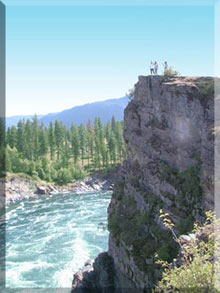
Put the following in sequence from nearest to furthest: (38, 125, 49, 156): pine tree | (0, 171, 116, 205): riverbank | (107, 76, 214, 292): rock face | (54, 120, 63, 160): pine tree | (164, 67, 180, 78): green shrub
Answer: (107, 76, 214, 292): rock face
(164, 67, 180, 78): green shrub
(0, 171, 116, 205): riverbank
(38, 125, 49, 156): pine tree
(54, 120, 63, 160): pine tree

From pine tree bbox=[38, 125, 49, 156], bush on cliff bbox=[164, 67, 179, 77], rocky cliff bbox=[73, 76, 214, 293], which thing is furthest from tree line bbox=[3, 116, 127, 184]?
bush on cliff bbox=[164, 67, 179, 77]

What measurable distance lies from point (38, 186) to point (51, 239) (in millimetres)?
31873

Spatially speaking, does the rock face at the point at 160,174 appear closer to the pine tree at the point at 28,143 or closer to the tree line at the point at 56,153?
the tree line at the point at 56,153

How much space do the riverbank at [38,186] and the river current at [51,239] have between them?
14.7 feet

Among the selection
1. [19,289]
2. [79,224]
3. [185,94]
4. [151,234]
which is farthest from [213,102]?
[79,224]

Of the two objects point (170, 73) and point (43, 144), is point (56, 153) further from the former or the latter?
point (170, 73)

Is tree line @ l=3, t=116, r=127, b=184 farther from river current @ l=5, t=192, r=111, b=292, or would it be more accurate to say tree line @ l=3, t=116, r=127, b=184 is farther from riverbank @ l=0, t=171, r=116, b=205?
river current @ l=5, t=192, r=111, b=292

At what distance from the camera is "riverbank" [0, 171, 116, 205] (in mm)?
58094

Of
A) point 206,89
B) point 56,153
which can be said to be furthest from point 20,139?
point 206,89

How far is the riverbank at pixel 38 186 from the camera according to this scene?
5809cm

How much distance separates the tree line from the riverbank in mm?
2817

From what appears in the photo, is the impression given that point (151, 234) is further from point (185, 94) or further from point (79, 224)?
point (79, 224)

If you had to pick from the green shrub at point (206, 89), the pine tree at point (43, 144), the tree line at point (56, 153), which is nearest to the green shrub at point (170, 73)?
the green shrub at point (206, 89)

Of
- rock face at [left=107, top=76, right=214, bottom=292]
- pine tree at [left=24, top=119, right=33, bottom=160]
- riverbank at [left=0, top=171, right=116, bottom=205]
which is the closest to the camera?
rock face at [left=107, top=76, right=214, bottom=292]
